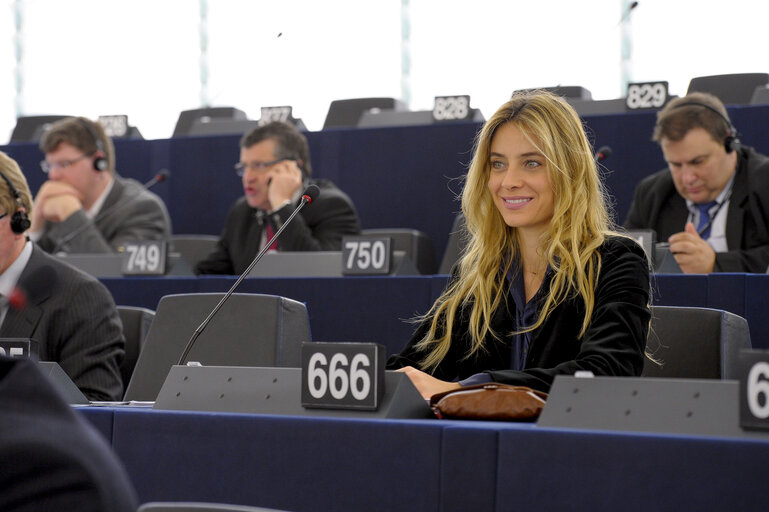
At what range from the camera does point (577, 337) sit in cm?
213

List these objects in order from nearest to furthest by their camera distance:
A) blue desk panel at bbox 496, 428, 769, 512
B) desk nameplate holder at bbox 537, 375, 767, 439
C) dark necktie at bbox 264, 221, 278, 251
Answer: blue desk panel at bbox 496, 428, 769, 512, desk nameplate holder at bbox 537, 375, 767, 439, dark necktie at bbox 264, 221, 278, 251

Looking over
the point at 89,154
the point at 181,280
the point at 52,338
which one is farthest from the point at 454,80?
the point at 52,338

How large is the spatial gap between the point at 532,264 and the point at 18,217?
1.26 metres

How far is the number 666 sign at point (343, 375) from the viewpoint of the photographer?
5.21 ft

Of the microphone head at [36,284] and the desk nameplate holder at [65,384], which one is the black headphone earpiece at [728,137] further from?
the microphone head at [36,284]

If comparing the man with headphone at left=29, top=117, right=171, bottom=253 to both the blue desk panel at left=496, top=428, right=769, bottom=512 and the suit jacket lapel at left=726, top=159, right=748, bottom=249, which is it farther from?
the blue desk panel at left=496, top=428, right=769, bottom=512

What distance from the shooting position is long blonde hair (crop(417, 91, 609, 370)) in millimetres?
2189

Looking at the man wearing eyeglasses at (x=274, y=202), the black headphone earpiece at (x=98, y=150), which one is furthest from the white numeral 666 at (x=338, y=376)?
the black headphone earpiece at (x=98, y=150)

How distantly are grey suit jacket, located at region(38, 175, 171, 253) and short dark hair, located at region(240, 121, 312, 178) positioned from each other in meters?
0.62

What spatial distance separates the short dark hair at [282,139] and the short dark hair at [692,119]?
4.90 feet

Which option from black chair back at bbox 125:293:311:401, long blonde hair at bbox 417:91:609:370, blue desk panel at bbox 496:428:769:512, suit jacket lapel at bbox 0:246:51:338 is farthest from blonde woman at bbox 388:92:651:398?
suit jacket lapel at bbox 0:246:51:338

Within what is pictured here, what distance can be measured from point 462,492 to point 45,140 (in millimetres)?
3968

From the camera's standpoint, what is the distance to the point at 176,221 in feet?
19.1

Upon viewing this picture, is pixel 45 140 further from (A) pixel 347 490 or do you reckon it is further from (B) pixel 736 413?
(B) pixel 736 413
